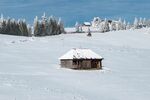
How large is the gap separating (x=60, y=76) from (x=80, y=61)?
47.1 feet

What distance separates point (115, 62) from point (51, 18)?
8062 centimetres

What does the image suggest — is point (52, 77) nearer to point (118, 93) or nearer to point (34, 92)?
point (118, 93)

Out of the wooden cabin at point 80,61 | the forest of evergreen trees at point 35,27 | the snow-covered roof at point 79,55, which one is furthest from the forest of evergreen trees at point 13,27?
the wooden cabin at point 80,61

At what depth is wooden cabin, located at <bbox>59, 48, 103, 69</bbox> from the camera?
6650 centimetres

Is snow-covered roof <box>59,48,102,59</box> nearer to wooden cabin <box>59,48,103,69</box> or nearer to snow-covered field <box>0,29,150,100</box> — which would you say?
wooden cabin <box>59,48,103,69</box>

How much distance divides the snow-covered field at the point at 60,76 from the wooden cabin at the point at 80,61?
4.58 feet

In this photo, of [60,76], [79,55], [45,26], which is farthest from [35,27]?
[60,76]

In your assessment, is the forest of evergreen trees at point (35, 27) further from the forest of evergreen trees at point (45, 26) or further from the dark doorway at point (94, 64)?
the dark doorway at point (94, 64)

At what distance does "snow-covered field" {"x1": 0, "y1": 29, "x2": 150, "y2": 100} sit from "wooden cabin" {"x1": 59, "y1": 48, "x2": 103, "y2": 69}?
1.39 m

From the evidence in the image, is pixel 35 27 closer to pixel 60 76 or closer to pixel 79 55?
pixel 79 55

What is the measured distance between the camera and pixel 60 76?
5272 centimetres

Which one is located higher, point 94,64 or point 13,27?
point 13,27

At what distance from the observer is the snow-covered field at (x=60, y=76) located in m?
36.8

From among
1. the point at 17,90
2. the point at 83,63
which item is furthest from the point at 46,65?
the point at 17,90
